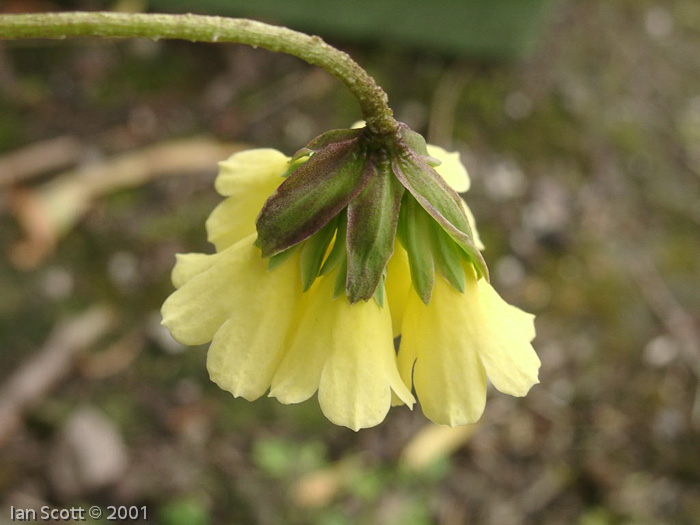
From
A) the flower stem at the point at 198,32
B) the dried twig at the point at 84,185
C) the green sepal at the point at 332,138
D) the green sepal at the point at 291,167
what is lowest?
the dried twig at the point at 84,185

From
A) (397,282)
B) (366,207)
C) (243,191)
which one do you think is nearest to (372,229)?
(366,207)

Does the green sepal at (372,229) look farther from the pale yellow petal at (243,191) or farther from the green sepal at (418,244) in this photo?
the pale yellow petal at (243,191)

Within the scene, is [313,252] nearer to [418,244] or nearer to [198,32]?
[418,244]

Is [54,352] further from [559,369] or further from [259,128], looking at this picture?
[559,369]

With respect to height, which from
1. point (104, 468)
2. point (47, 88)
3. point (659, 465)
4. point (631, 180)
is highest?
point (47, 88)

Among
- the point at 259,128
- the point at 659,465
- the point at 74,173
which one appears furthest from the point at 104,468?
the point at 659,465

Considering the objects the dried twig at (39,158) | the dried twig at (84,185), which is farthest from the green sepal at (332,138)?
the dried twig at (39,158)

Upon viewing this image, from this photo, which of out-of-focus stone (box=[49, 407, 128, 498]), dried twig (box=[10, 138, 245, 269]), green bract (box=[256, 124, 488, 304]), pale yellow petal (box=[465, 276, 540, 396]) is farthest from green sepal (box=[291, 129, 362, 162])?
dried twig (box=[10, 138, 245, 269])

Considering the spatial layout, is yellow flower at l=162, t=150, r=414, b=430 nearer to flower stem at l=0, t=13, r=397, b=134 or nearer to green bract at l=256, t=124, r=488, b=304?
green bract at l=256, t=124, r=488, b=304
